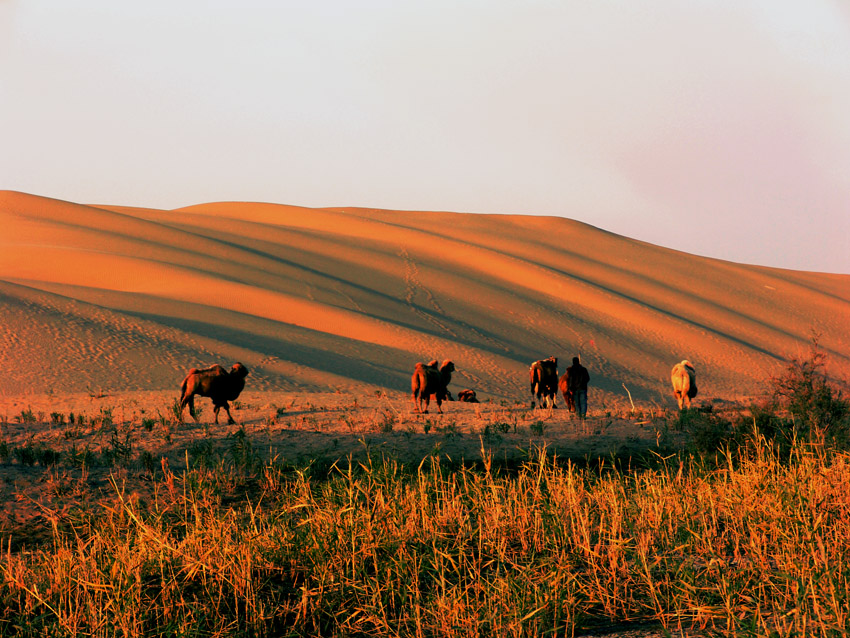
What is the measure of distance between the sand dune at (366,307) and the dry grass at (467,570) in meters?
16.6

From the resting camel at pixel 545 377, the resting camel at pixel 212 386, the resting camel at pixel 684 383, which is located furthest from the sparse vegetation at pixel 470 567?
the resting camel at pixel 545 377

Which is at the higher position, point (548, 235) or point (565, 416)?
point (548, 235)

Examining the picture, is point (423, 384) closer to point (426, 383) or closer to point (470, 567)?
point (426, 383)

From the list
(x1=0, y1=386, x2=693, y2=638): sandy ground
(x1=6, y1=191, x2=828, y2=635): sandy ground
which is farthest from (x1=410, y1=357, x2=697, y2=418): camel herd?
(x1=6, y1=191, x2=828, y2=635): sandy ground

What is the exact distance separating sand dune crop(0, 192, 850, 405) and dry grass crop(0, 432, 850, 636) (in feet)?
54.5

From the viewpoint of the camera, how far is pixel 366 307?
38438mm

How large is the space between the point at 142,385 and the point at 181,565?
17.5 m

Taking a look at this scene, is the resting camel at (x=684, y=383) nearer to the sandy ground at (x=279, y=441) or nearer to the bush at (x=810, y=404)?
the sandy ground at (x=279, y=441)

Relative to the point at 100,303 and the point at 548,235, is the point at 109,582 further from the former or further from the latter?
the point at 548,235

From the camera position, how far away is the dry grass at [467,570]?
502 cm

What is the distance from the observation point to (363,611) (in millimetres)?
5355

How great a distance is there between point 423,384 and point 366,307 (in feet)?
76.6

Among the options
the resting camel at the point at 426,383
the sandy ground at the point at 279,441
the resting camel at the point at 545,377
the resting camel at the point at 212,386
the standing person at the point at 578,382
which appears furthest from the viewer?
the resting camel at the point at 545,377

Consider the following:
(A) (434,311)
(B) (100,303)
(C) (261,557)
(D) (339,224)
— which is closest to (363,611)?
(C) (261,557)
